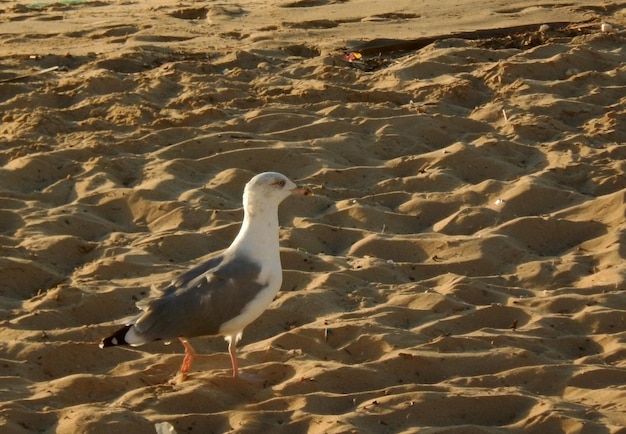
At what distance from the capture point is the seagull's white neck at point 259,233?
18.5 ft

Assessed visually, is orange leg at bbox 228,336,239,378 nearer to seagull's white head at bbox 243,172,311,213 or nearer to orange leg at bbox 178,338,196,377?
orange leg at bbox 178,338,196,377

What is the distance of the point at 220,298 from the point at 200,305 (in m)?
0.09

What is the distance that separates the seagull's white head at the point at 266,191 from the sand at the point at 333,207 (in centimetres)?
57

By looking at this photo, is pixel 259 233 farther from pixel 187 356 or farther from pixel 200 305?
pixel 187 356

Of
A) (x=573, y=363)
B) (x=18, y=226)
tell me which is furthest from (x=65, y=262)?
(x=573, y=363)

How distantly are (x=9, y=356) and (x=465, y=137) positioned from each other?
3.56m

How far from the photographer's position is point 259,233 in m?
5.66

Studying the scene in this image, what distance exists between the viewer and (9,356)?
559 centimetres

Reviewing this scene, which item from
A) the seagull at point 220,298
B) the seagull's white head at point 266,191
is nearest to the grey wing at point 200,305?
the seagull at point 220,298

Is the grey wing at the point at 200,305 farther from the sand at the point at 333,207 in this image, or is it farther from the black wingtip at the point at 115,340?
the sand at the point at 333,207

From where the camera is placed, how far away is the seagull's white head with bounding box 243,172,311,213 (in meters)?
5.78

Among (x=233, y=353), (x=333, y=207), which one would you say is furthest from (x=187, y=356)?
(x=333, y=207)

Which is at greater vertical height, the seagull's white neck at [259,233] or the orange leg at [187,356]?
the seagull's white neck at [259,233]

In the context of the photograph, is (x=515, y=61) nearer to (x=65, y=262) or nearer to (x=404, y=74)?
(x=404, y=74)
